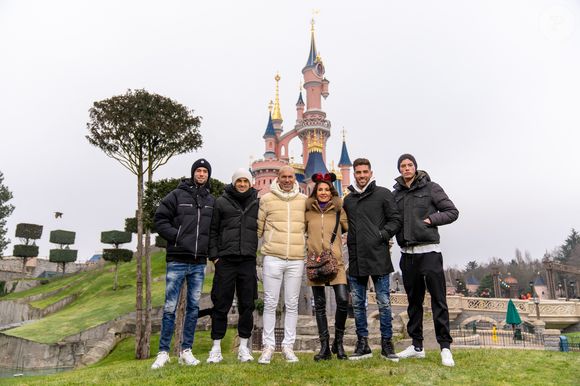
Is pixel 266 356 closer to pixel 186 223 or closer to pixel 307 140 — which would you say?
pixel 186 223

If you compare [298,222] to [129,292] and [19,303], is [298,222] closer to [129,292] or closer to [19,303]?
[129,292]

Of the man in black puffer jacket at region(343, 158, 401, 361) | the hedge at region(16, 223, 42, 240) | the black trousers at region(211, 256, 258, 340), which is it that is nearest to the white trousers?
the black trousers at region(211, 256, 258, 340)

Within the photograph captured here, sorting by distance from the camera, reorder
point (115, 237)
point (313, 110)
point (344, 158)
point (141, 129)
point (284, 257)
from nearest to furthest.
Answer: point (284, 257), point (141, 129), point (115, 237), point (313, 110), point (344, 158)

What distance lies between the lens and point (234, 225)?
586cm

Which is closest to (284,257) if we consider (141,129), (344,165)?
(141,129)

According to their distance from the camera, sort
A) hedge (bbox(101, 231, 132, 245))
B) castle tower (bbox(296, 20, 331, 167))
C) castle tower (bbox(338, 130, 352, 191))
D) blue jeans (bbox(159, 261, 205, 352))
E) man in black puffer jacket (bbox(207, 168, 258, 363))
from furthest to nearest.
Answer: castle tower (bbox(338, 130, 352, 191)) → castle tower (bbox(296, 20, 331, 167)) → hedge (bbox(101, 231, 132, 245)) → blue jeans (bbox(159, 261, 205, 352)) → man in black puffer jacket (bbox(207, 168, 258, 363))

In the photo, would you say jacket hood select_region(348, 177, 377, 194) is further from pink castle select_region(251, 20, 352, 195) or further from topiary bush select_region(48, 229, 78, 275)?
topiary bush select_region(48, 229, 78, 275)

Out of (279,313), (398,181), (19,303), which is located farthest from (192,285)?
(19,303)

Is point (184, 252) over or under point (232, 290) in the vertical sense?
over

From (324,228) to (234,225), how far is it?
4.39 ft

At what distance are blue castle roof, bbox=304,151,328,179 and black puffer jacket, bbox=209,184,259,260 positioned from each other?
4105 centimetres

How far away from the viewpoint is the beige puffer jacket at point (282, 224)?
576cm

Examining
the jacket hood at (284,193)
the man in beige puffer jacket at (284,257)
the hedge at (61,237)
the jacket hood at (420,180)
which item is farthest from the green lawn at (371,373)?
the hedge at (61,237)

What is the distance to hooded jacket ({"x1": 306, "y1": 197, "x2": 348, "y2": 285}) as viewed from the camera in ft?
19.2
